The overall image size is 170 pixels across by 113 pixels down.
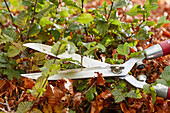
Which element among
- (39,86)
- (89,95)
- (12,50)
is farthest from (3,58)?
(89,95)

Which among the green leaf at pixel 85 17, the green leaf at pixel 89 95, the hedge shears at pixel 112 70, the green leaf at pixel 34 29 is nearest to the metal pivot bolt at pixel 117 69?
the hedge shears at pixel 112 70

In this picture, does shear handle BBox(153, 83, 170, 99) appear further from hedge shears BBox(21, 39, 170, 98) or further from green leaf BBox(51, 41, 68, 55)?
green leaf BBox(51, 41, 68, 55)

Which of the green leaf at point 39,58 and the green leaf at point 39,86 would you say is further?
the green leaf at point 39,58

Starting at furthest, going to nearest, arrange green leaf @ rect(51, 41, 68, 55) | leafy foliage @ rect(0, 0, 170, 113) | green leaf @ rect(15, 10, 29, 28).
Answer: green leaf @ rect(15, 10, 29, 28) < leafy foliage @ rect(0, 0, 170, 113) < green leaf @ rect(51, 41, 68, 55)

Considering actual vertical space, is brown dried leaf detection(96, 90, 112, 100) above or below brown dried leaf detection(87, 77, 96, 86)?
below

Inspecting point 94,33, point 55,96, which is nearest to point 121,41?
point 94,33

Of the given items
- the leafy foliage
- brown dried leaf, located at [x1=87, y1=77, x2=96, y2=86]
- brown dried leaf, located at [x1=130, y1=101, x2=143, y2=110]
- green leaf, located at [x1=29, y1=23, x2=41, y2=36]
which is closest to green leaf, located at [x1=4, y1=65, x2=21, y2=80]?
the leafy foliage

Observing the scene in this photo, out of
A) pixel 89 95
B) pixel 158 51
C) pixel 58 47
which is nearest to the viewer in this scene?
pixel 58 47

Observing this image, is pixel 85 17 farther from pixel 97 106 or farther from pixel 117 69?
pixel 97 106

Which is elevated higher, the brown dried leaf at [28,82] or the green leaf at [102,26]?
the green leaf at [102,26]

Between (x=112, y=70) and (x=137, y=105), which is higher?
(x=112, y=70)

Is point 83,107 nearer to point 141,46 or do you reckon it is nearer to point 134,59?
point 134,59

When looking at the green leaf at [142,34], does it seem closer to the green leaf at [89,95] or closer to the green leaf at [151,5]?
the green leaf at [151,5]
